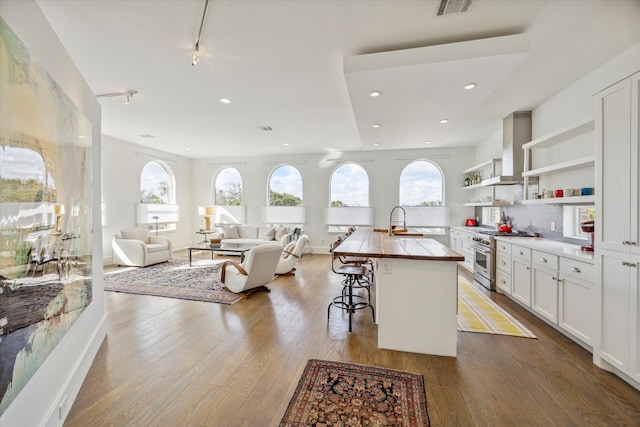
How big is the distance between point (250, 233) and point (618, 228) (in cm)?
709

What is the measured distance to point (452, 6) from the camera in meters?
2.01

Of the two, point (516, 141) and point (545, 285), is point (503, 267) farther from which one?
point (516, 141)

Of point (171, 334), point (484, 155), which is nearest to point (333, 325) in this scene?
point (171, 334)

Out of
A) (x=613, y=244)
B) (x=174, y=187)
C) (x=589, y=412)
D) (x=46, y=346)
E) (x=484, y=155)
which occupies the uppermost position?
(x=484, y=155)

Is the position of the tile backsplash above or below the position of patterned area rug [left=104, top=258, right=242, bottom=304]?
above

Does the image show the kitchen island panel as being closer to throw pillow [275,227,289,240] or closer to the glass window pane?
throw pillow [275,227,289,240]

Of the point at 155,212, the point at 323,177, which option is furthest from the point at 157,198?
the point at 323,177

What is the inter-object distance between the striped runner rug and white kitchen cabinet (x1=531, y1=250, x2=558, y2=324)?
0.29 metres

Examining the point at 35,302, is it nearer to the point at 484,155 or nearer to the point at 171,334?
the point at 171,334

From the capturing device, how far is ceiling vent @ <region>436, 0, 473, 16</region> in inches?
77.0

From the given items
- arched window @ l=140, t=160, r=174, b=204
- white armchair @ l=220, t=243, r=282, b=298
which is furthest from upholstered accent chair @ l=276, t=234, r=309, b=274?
arched window @ l=140, t=160, r=174, b=204

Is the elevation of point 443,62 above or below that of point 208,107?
below

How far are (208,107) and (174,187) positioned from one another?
4.63 metres

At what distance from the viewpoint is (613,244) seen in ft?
6.64
